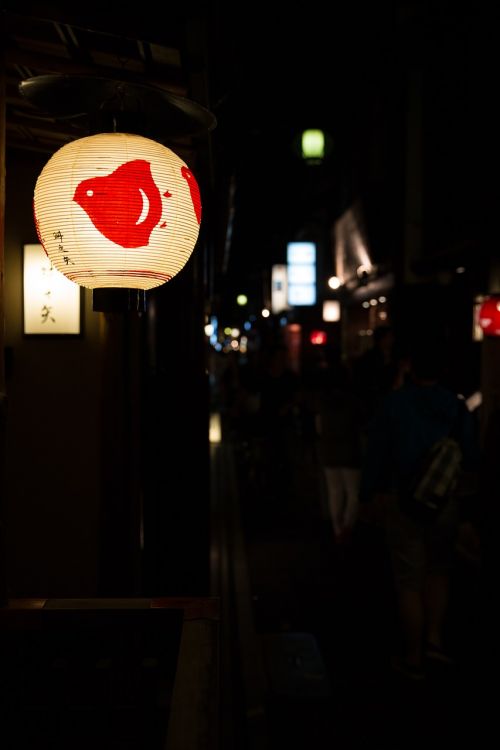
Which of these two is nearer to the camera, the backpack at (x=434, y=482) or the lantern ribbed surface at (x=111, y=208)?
the lantern ribbed surface at (x=111, y=208)

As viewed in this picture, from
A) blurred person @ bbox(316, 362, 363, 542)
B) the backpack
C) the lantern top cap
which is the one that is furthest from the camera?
blurred person @ bbox(316, 362, 363, 542)

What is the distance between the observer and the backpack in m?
5.73

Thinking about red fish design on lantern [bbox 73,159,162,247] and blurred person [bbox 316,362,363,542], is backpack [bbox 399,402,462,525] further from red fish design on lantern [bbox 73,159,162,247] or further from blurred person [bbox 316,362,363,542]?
red fish design on lantern [bbox 73,159,162,247]

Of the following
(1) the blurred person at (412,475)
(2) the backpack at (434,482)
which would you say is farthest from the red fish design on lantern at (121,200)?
(2) the backpack at (434,482)

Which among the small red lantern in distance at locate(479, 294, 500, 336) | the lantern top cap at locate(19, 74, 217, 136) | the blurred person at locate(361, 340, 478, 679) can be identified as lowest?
the blurred person at locate(361, 340, 478, 679)

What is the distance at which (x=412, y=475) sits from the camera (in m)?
5.98

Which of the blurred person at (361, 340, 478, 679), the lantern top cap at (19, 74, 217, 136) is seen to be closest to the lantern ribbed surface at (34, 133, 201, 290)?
the lantern top cap at (19, 74, 217, 136)

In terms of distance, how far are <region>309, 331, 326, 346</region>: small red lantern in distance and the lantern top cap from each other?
86.3 feet

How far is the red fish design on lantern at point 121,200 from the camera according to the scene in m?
3.43

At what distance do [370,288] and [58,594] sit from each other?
59.1ft

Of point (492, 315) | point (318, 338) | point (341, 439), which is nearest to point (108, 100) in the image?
point (341, 439)

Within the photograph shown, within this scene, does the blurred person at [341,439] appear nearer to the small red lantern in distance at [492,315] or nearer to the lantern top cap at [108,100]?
the small red lantern in distance at [492,315]

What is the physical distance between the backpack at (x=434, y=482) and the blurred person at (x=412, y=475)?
5.4 inches

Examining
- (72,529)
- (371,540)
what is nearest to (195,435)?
(72,529)
